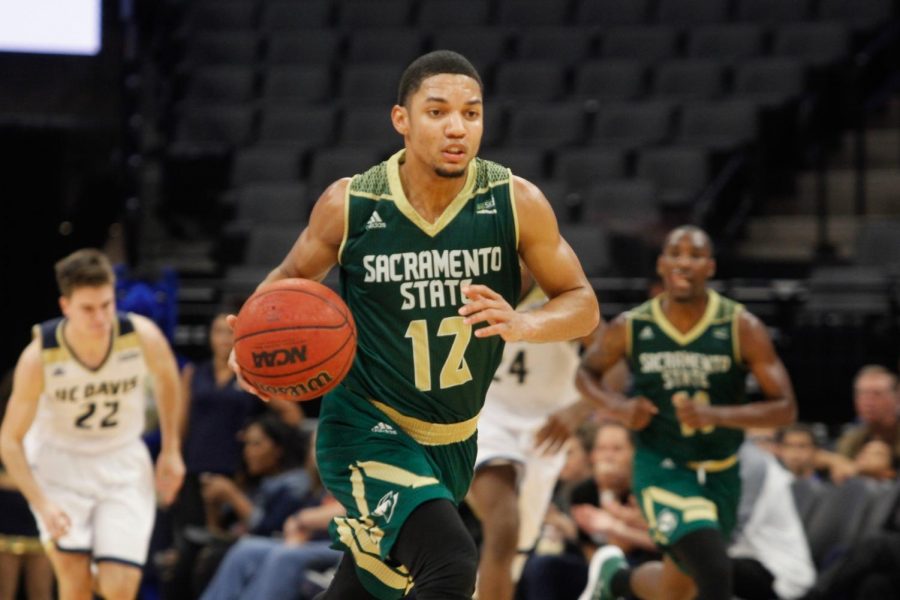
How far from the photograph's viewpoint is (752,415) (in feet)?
21.5

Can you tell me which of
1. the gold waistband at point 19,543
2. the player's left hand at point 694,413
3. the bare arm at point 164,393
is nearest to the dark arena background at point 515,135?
the gold waistband at point 19,543

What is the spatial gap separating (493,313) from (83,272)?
280cm

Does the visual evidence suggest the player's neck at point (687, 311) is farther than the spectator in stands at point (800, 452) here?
No

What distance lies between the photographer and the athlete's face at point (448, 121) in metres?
4.64

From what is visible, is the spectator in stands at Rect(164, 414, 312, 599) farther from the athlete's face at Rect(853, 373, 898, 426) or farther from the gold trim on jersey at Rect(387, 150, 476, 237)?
the gold trim on jersey at Rect(387, 150, 476, 237)

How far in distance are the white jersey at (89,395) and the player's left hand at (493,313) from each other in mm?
2932


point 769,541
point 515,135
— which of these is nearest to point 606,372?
point 769,541

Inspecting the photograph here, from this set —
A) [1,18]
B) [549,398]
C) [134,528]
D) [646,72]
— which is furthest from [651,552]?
[1,18]

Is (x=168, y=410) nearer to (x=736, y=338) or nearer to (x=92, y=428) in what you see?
(x=92, y=428)

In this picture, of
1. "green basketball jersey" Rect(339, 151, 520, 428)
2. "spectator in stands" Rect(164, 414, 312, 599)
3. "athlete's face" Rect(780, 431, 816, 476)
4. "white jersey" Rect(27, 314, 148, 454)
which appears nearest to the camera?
"green basketball jersey" Rect(339, 151, 520, 428)

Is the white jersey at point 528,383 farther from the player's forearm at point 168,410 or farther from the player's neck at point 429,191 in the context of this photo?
the player's neck at point 429,191

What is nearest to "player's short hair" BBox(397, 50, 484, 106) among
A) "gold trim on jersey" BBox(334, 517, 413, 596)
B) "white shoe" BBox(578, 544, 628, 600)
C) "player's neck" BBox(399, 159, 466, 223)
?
"player's neck" BBox(399, 159, 466, 223)

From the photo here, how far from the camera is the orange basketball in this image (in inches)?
176

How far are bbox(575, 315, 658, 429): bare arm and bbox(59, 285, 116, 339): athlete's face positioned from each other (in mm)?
2099
